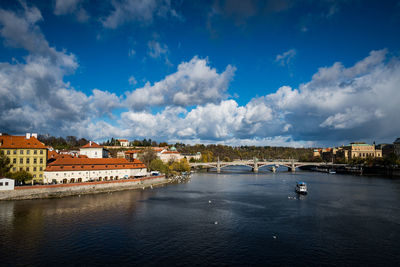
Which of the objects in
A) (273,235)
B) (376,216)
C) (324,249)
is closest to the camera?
(324,249)

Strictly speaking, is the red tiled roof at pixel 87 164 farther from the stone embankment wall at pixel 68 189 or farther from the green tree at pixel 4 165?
the green tree at pixel 4 165

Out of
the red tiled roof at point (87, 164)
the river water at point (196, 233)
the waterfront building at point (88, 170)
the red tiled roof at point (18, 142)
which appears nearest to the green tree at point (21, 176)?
the waterfront building at point (88, 170)

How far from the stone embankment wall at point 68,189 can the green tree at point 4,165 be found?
5.06 m

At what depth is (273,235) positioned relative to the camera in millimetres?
29844

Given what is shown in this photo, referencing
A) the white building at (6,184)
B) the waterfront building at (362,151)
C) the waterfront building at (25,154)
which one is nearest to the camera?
the white building at (6,184)

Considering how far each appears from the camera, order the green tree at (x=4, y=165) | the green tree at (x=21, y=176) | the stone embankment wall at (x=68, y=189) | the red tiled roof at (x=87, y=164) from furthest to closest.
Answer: the red tiled roof at (x=87, y=164)
the green tree at (x=21, y=176)
the green tree at (x=4, y=165)
the stone embankment wall at (x=68, y=189)

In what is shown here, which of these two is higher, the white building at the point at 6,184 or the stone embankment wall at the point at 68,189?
the white building at the point at 6,184

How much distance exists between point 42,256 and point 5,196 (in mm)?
30717

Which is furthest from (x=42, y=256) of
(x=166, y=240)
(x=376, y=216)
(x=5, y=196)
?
(x=376, y=216)

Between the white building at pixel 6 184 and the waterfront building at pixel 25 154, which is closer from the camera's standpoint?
the white building at pixel 6 184

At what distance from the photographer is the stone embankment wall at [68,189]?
47.8m

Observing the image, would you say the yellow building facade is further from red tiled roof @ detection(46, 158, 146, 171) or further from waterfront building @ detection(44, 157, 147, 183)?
red tiled roof @ detection(46, 158, 146, 171)

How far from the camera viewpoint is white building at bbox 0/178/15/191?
153ft

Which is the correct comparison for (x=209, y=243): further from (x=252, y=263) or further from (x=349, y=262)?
(x=349, y=262)
